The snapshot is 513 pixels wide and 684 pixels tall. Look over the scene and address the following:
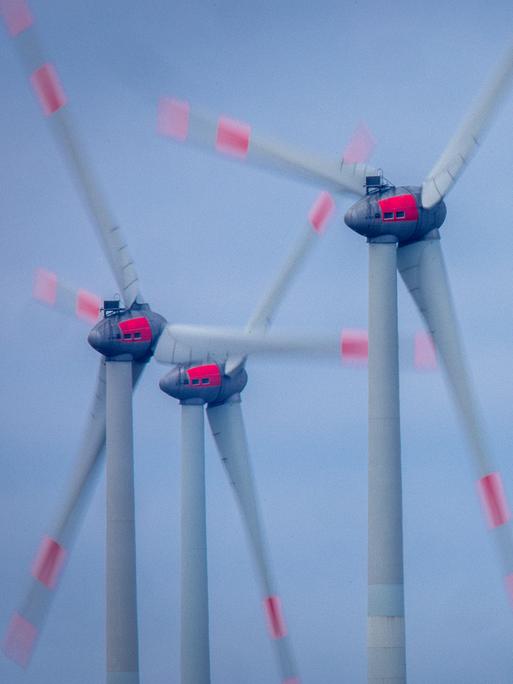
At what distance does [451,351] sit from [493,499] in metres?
4.42

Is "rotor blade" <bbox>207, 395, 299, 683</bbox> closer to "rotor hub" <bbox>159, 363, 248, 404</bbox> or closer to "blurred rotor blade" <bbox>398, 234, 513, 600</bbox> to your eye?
"rotor hub" <bbox>159, 363, 248, 404</bbox>

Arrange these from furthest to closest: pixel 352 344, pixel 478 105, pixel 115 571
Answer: pixel 115 571
pixel 352 344
pixel 478 105

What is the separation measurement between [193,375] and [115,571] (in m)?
10.0

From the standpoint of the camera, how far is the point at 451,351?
75312 millimetres

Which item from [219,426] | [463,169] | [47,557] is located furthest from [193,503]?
[463,169]

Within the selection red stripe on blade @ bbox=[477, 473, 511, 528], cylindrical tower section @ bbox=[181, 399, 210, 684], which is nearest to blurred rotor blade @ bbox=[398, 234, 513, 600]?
red stripe on blade @ bbox=[477, 473, 511, 528]

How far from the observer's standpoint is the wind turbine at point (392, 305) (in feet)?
242

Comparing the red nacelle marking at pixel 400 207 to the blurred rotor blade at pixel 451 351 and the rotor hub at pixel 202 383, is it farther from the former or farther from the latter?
the rotor hub at pixel 202 383

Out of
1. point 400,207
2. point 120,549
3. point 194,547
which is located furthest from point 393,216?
point 194,547

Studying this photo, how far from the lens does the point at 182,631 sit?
93.0 meters

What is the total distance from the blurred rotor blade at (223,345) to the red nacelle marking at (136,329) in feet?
2.02

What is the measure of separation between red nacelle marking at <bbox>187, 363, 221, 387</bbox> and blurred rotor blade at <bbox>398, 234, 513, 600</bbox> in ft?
54.2

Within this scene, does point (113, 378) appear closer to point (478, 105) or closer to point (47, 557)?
point (47, 557)

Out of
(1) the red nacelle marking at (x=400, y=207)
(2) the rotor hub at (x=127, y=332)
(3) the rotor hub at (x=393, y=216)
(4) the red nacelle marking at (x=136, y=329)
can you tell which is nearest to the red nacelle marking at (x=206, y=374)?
(2) the rotor hub at (x=127, y=332)
